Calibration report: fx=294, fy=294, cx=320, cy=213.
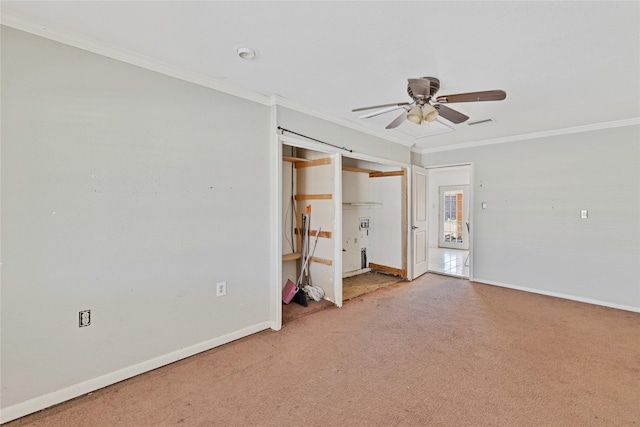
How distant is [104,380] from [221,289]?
3.28 feet

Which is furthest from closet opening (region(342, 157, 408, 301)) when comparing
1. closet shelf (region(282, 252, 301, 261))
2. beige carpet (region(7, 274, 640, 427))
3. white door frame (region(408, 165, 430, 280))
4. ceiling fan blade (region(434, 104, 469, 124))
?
ceiling fan blade (region(434, 104, 469, 124))

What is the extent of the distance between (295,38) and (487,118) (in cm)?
281

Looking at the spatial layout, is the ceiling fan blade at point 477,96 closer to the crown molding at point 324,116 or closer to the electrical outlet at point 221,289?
the crown molding at point 324,116

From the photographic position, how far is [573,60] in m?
2.22

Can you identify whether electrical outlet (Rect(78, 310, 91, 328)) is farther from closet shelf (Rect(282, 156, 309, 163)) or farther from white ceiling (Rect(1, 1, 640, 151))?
closet shelf (Rect(282, 156, 309, 163))

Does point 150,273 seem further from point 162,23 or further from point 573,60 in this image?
point 573,60

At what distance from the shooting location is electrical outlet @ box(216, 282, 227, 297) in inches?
105

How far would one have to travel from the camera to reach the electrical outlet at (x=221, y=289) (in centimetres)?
267

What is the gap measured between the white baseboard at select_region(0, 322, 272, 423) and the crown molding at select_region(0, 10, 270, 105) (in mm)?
2264

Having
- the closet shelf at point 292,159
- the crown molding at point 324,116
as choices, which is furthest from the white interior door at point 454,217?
the closet shelf at point 292,159

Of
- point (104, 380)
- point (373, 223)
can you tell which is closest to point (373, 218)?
point (373, 223)

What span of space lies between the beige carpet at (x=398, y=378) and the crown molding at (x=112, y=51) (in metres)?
2.35

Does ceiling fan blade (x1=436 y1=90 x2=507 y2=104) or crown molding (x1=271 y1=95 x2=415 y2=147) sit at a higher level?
crown molding (x1=271 y1=95 x2=415 y2=147)

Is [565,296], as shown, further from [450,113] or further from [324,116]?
[324,116]
